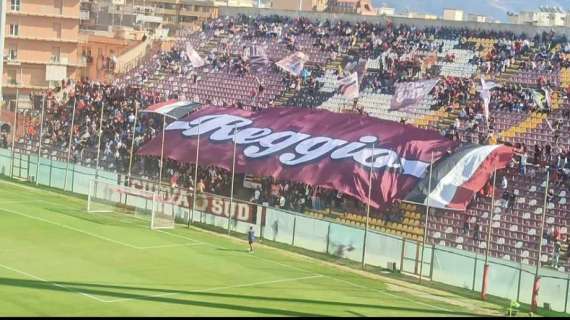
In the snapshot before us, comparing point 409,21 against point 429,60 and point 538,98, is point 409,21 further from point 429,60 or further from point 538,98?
point 538,98

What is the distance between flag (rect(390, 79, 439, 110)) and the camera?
5162 cm

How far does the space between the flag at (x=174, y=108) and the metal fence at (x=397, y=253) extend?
21.6ft

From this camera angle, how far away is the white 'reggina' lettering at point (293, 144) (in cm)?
4634

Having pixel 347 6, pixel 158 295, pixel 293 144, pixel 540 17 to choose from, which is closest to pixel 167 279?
pixel 158 295

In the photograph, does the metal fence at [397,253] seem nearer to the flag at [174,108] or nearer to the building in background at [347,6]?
the flag at [174,108]

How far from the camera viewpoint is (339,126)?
51.2 metres

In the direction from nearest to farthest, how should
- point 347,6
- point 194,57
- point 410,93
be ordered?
A: point 410,93 < point 194,57 < point 347,6

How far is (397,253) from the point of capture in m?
38.3

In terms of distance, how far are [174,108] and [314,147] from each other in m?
11.0

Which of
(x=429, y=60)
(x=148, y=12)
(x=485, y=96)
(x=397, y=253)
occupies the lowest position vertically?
(x=397, y=253)

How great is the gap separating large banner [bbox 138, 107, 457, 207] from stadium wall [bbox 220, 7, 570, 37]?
1196 centimetres

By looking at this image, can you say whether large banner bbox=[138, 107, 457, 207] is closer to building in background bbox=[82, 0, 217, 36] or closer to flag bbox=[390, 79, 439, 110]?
flag bbox=[390, 79, 439, 110]

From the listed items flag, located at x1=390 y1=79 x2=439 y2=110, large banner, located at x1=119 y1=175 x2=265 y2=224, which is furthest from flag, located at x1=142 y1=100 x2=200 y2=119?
flag, located at x1=390 y1=79 x2=439 y2=110

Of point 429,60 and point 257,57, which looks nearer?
point 429,60
